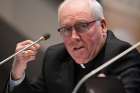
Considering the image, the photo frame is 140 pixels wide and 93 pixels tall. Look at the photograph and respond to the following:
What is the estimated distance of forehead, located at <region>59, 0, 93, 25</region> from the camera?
165 cm

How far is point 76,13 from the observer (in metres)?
1.65

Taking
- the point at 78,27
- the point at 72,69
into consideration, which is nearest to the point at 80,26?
the point at 78,27

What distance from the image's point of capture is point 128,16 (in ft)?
9.57

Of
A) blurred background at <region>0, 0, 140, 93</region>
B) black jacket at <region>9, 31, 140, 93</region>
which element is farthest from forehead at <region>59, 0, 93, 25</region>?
blurred background at <region>0, 0, 140, 93</region>

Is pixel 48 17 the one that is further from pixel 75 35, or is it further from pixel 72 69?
pixel 75 35

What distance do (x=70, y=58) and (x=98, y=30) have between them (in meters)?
0.22

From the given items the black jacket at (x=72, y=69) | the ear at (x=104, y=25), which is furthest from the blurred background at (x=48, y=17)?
the ear at (x=104, y=25)

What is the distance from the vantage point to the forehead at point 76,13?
5.41 feet

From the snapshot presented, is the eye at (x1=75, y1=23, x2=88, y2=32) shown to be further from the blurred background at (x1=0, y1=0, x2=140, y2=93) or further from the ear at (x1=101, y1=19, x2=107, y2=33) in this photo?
the blurred background at (x1=0, y1=0, x2=140, y2=93)

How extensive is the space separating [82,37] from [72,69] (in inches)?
7.9

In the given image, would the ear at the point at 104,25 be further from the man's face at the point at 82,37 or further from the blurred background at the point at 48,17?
the blurred background at the point at 48,17

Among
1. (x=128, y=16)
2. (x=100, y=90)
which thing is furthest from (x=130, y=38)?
(x=100, y=90)

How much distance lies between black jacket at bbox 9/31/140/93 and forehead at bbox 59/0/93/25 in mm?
163

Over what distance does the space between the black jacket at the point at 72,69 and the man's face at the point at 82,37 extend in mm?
46
